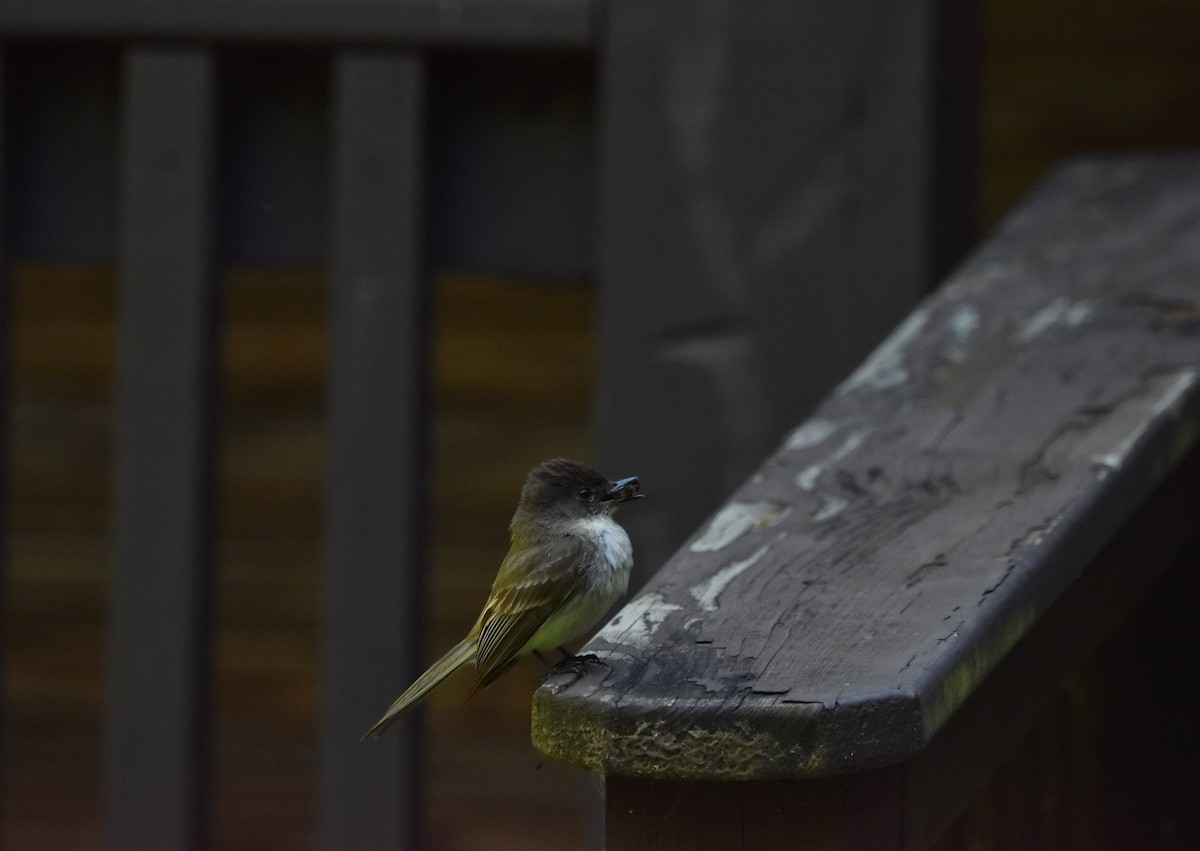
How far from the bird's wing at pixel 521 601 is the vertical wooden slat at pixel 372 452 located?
0.48m

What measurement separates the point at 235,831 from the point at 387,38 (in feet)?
13.0

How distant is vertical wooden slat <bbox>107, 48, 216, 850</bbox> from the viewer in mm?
2391

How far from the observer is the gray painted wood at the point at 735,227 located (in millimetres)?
2455

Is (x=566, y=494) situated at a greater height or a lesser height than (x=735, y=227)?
lesser

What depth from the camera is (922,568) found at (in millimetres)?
1533

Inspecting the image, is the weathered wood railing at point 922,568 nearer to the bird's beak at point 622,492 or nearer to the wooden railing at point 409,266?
the bird's beak at point 622,492

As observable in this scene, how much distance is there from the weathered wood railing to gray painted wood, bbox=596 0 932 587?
0.22 m

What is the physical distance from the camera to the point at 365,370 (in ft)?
7.84

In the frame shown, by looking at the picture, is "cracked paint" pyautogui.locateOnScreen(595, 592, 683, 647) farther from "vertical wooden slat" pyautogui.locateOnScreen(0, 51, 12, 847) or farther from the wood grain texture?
"vertical wooden slat" pyautogui.locateOnScreen(0, 51, 12, 847)

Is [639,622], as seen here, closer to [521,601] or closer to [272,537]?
[521,601]

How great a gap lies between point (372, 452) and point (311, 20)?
27.1 inches

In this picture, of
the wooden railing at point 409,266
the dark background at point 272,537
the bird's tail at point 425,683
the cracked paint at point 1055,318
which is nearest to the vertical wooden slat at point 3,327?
the wooden railing at point 409,266

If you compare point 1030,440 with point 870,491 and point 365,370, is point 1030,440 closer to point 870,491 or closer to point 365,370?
point 870,491

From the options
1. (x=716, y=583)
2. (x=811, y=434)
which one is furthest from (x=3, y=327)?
(x=716, y=583)
